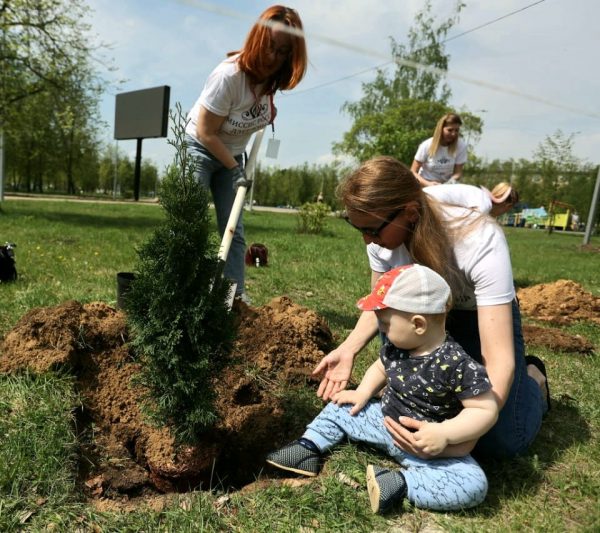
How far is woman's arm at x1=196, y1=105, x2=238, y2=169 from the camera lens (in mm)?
3281

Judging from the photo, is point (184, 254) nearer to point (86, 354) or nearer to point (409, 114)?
point (86, 354)

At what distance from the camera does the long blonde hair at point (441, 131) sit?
18.5ft

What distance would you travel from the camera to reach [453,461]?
6.44ft

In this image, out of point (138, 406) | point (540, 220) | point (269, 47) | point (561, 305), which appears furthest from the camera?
point (540, 220)

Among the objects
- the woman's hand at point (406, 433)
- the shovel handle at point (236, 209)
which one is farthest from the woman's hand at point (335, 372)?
the shovel handle at point (236, 209)

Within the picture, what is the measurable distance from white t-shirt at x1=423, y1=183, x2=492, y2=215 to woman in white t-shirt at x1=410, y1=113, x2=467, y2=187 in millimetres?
3457

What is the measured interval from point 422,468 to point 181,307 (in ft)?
3.81

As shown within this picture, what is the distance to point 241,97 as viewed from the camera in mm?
3289

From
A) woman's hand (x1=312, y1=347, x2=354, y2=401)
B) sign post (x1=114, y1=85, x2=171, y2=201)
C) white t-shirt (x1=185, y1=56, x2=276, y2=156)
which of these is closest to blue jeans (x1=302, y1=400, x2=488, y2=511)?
woman's hand (x1=312, y1=347, x2=354, y2=401)

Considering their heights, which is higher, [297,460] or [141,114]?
[141,114]

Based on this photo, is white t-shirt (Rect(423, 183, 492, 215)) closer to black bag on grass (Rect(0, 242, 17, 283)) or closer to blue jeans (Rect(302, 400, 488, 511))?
blue jeans (Rect(302, 400, 488, 511))

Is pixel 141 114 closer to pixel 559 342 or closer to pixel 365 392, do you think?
pixel 559 342

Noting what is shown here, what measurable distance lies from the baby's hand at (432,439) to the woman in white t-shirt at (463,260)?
44 millimetres

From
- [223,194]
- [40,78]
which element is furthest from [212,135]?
[40,78]
